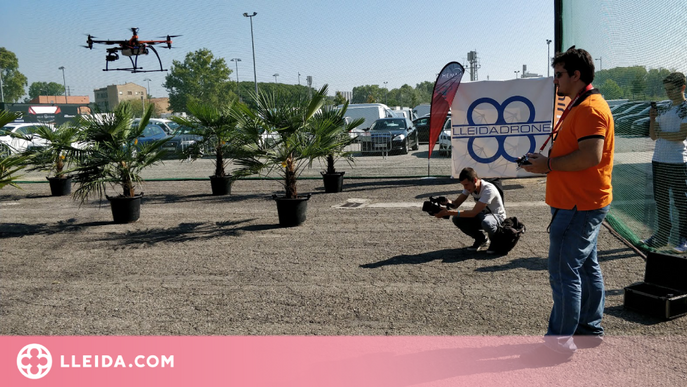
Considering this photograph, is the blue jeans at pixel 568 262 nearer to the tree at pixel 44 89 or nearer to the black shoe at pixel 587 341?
the black shoe at pixel 587 341

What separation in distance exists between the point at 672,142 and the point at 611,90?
1433 millimetres

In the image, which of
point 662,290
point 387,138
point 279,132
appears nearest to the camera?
point 662,290

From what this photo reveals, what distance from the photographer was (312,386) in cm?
339

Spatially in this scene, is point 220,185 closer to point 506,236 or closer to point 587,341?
point 506,236


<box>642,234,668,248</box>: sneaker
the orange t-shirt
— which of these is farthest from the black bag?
the orange t-shirt

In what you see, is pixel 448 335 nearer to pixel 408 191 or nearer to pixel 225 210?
pixel 225 210

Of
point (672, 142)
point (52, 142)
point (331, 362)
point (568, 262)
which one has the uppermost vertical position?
point (52, 142)

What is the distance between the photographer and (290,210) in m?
8.41

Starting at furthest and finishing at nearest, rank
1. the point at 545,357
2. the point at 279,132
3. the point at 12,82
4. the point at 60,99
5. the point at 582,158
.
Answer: the point at 60,99 < the point at 12,82 < the point at 279,132 < the point at 545,357 < the point at 582,158

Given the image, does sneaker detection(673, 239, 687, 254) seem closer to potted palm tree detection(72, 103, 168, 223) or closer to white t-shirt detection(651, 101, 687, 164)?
white t-shirt detection(651, 101, 687, 164)

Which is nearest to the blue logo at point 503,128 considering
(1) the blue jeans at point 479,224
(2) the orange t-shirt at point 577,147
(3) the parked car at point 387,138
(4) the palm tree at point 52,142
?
(1) the blue jeans at point 479,224

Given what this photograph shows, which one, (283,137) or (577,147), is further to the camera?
(283,137)

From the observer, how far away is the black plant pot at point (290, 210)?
838cm

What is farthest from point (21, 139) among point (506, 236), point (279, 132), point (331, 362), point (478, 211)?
point (331, 362)
